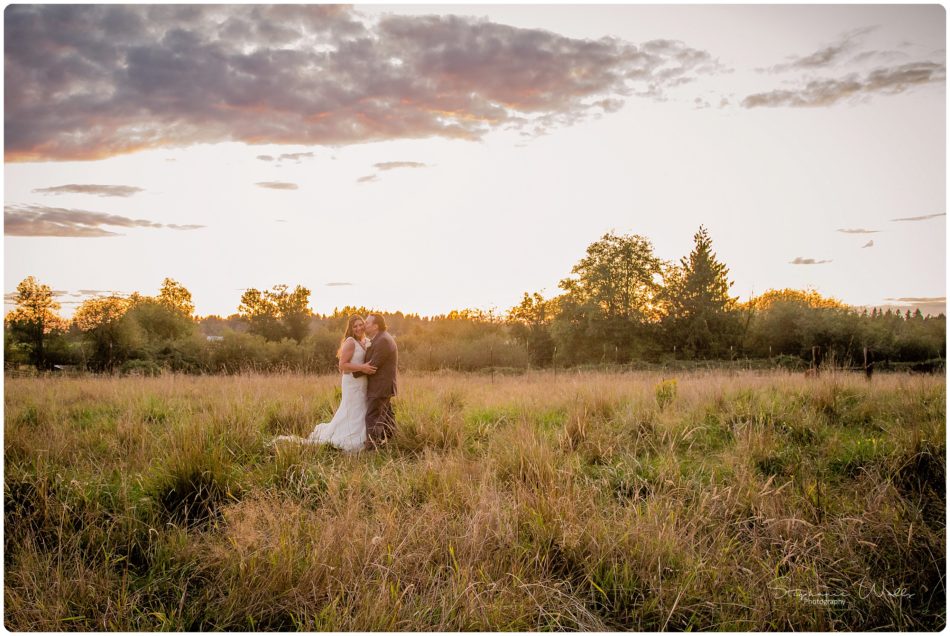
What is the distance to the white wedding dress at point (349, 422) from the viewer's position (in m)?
7.49

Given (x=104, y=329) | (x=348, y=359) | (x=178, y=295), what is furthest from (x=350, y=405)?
(x=178, y=295)

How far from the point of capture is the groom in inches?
300

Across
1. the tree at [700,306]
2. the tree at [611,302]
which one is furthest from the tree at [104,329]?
the tree at [700,306]

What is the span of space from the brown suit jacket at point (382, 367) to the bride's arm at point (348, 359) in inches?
7.9

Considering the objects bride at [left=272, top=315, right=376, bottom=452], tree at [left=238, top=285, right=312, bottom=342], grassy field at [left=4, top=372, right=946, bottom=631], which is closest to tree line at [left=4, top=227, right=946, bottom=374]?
tree at [left=238, top=285, right=312, bottom=342]

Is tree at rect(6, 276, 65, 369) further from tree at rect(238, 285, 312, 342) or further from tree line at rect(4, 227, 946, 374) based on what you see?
tree at rect(238, 285, 312, 342)

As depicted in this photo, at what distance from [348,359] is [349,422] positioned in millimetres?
1052

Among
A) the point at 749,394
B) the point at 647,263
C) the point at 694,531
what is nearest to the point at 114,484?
the point at 694,531

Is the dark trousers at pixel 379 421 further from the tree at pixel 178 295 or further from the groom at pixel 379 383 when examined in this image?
the tree at pixel 178 295

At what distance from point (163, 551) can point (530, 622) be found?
292 centimetres

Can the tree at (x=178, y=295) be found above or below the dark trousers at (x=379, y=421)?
above
